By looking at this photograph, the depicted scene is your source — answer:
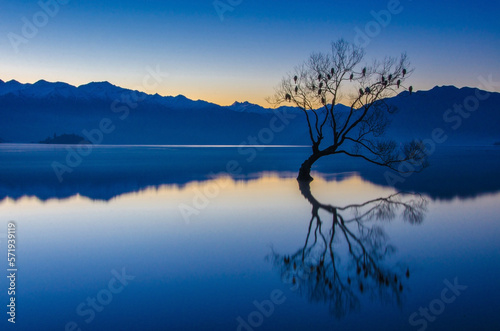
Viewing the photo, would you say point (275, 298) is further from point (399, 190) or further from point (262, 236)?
point (399, 190)

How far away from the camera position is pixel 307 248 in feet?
27.1

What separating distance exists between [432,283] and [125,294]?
516 centimetres

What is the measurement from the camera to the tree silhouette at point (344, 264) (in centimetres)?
578

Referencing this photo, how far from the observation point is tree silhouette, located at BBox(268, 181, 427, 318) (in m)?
5.78

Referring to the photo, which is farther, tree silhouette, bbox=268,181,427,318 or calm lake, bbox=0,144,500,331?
tree silhouette, bbox=268,181,427,318

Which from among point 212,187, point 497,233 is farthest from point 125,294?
point 212,187

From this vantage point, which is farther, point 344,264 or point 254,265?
point 254,265

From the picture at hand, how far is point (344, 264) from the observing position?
280 inches

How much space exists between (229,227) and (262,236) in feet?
4.74

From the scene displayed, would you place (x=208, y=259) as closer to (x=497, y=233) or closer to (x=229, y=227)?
(x=229, y=227)

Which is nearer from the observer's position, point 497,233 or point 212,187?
point 497,233

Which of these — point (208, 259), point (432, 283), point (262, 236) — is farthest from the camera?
point (262, 236)

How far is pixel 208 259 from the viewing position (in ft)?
25.1

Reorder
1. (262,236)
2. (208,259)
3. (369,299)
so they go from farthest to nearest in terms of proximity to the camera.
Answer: (262,236), (208,259), (369,299)
